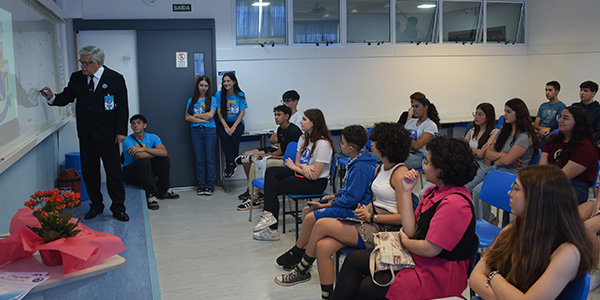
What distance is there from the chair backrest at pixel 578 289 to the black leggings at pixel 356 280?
85cm

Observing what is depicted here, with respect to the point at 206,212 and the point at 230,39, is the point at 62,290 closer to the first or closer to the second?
the point at 206,212

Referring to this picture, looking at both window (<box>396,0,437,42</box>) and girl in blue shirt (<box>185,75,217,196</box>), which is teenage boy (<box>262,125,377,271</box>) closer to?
girl in blue shirt (<box>185,75,217,196</box>)

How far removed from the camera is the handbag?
2449mm

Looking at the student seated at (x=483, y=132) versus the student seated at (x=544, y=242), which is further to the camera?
the student seated at (x=483, y=132)

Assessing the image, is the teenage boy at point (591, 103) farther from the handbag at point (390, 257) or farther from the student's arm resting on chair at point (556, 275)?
the student's arm resting on chair at point (556, 275)

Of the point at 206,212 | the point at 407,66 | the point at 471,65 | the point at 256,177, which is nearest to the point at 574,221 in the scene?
the point at 256,177

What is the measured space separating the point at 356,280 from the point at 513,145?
8.34ft

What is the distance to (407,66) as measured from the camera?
313 inches

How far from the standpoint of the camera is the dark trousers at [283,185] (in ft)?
15.1

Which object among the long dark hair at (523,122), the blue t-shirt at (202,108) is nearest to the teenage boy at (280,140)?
the blue t-shirt at (202,108)

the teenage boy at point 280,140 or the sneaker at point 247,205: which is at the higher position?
the teenage boy at point 280,140

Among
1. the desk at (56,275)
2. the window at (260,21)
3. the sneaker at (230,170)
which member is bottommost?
the sneaker at (230,170)

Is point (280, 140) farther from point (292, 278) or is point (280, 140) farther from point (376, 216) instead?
point (376, 216)

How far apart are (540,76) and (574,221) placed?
7.28 meters
